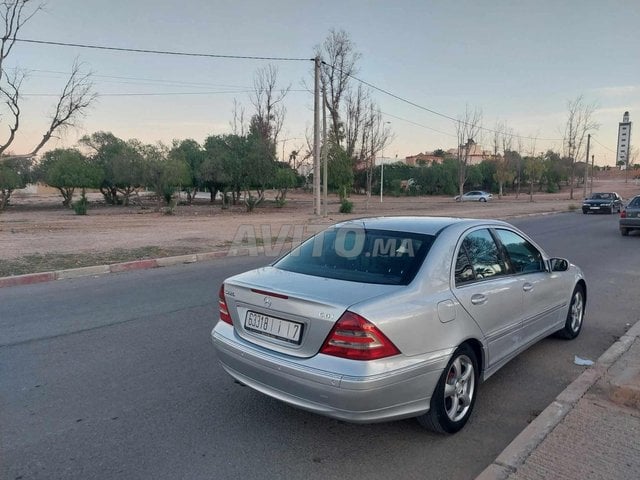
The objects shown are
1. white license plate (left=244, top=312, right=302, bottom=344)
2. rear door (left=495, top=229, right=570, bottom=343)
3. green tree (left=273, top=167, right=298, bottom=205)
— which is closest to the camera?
white license plate (left=244, top=312, right=302, bottom=344)

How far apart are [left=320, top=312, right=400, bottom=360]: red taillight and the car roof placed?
1132mm

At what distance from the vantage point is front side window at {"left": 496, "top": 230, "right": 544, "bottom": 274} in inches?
160

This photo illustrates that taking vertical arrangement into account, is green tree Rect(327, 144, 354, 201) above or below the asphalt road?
above

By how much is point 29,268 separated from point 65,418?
701 centimetres

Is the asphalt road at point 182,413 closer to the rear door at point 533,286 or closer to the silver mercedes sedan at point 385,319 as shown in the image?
the silver mercedes sedan at point 385,319

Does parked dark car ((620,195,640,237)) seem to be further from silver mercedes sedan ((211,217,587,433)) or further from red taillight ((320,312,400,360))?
red taillight ((320,312,400,360))

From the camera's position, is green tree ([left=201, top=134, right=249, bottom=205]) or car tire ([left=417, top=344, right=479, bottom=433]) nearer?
car tire ([left=417, top=344, right=479, bottom=433])

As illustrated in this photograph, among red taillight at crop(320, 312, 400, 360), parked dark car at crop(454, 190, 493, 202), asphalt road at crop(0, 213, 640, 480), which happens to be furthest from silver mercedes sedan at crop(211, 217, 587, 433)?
parked dark car at crop(454, 190, 493, 202)

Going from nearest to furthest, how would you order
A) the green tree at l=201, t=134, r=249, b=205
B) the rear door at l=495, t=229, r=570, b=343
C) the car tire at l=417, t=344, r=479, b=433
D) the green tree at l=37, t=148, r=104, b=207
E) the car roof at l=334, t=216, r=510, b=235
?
the car tire at l=417, t=344, r=479, b=433 < the car roof at l=334, t=216, r=510, b=235 < the rear door at l=495, t=229, r=570, b=343 < the green tree at l=201, t=134, r=249, b=205 < the green tree at l=37, t=148, r=104, b=207

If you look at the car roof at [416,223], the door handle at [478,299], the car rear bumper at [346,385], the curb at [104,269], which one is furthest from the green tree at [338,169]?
the car rear bumper at [346,385]

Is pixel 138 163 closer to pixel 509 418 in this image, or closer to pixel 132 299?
pixel 132 299

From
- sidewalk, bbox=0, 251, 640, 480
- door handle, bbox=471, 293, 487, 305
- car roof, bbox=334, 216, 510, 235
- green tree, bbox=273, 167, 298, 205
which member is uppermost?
green tree, bbox=273, 167, 298, 205

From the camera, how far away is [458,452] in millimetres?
2996

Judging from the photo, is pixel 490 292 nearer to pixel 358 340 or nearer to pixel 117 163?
pixel 358 340
